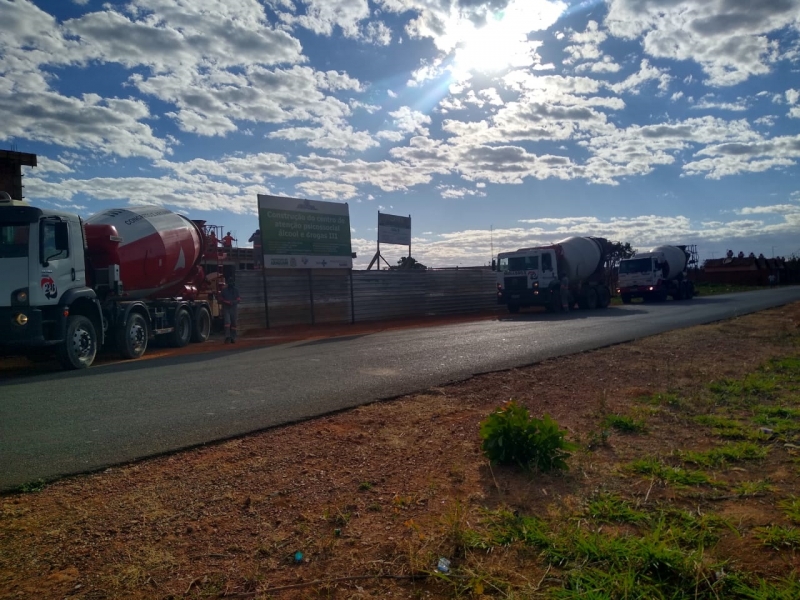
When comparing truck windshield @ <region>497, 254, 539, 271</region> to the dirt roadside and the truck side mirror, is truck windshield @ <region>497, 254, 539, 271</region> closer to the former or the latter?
the truck side mirror

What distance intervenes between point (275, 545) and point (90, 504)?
157cm

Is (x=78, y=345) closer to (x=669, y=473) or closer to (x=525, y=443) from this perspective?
(x=525, y=443)

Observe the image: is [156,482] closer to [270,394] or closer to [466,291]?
[270,394]

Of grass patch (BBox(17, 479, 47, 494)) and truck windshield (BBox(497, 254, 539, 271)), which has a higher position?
truck windshield (BBox(497, 254, 539, 271))

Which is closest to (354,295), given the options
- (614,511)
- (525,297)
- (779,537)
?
(525,297)

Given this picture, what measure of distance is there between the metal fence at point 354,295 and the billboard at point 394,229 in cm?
396

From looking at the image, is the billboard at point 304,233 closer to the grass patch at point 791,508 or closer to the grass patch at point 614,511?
the grass patch at point 614,511

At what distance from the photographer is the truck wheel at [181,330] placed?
16.8 meters

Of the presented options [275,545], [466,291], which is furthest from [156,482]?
[466,291]

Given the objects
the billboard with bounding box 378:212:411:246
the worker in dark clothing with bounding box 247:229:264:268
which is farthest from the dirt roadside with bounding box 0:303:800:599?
the billboard with bounding box 378:212:411:246

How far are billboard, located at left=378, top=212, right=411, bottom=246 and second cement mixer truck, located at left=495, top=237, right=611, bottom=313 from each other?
6612 millimetres

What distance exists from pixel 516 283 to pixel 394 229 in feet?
26.7

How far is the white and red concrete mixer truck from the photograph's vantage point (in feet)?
37.4

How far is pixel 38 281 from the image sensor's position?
11.5 m
